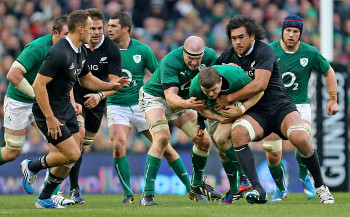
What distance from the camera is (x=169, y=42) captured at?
1838 cm

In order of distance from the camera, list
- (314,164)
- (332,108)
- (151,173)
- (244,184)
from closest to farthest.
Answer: (314,164) < (151,173) < (244,184) < (332,108)

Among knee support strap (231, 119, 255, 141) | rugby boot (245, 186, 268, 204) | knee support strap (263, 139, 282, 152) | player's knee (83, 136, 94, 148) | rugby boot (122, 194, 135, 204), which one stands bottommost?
rugby boot (122, 194, 135, 204)

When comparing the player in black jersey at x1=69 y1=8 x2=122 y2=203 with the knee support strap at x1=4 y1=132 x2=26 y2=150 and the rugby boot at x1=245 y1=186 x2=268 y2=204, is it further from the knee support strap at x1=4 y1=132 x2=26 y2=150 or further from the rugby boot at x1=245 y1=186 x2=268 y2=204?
the rugby boot at x1=245 y1=186 x2=268 y2=204

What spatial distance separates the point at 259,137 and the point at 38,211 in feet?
9.14

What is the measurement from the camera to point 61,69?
9.27 m

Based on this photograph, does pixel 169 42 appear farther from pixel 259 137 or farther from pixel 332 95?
pixel 259 137

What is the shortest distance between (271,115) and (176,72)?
4.57ft

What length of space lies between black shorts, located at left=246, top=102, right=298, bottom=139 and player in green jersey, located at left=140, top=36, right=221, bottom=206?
27.4 inches

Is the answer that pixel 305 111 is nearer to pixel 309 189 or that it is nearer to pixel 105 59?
pixel 309 189

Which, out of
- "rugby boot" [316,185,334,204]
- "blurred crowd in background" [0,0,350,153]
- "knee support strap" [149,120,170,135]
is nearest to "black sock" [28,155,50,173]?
"knee support strap" [149,120,170,135]

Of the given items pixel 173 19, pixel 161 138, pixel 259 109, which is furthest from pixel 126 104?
pixel 173 19

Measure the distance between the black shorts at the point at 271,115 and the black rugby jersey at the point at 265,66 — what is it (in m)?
0.07

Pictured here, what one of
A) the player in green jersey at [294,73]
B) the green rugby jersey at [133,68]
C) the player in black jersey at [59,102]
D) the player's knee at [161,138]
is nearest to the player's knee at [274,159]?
the player in green jersey at [294,73]

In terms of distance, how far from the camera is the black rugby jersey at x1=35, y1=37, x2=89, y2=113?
913 cm
